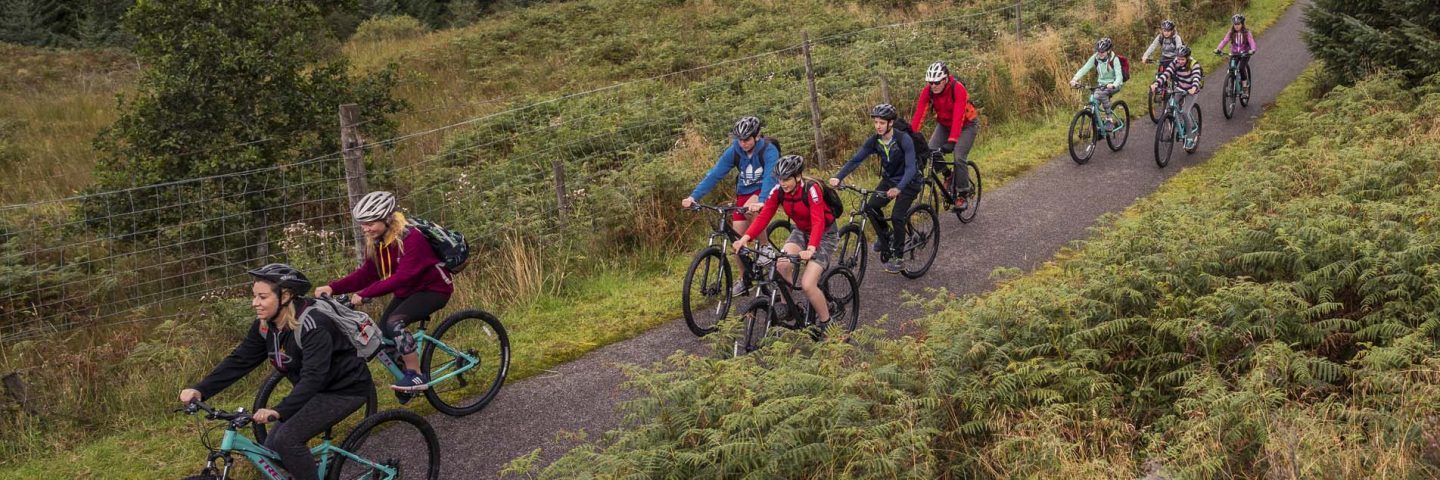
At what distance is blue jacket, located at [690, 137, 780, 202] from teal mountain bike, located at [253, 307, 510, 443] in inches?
87.1

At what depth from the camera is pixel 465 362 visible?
7465 millimetres

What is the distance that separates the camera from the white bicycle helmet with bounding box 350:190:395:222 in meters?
6.61

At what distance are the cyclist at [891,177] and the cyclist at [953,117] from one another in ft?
4.96

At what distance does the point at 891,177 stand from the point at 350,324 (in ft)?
17.9

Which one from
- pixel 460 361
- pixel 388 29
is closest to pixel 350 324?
pixel 460 361

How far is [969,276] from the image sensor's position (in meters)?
10.0

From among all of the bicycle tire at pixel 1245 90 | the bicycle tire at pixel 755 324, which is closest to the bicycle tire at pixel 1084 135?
the bicycle tire at pixel 1245 90

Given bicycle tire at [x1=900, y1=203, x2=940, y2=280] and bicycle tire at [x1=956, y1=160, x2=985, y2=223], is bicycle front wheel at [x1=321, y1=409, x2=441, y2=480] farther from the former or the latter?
bicycle tire at [x1=956, y1=160, x2=985, y2=223]

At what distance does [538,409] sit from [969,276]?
4.61 meters

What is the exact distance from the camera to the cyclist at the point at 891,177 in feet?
30.4

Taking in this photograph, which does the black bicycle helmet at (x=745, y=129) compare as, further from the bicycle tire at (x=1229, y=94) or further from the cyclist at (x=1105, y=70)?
the bicycle tire at (x=1229, y=94)

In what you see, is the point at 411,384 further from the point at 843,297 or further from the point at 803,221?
the point at 843,297

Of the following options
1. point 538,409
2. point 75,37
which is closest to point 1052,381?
point 538,409

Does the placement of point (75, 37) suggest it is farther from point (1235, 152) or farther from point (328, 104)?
point (1235, 152)
